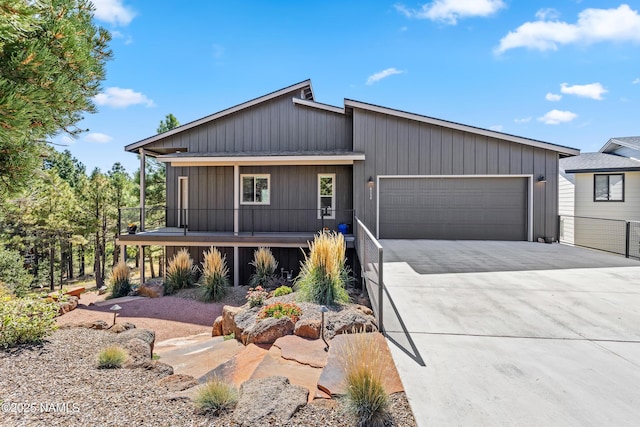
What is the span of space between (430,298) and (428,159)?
21.9 feet

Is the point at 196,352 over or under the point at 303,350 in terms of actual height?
under

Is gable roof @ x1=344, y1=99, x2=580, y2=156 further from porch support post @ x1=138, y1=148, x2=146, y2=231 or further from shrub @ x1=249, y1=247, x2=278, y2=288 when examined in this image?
porch support post @ x1=138, y1=148, x2=146, y2=231

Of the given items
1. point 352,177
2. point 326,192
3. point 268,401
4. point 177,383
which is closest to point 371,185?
point 352,177

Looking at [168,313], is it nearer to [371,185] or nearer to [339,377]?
[339,377]

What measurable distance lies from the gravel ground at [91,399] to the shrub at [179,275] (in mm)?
6017

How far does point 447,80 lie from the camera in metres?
18.0

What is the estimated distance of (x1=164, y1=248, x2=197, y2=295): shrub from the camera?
9.67 m

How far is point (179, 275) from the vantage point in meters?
9.85

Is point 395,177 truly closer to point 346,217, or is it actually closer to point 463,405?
point 346,217

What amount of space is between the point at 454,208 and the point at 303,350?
8.18 metres

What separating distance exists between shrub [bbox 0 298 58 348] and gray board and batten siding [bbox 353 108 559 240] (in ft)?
26.1

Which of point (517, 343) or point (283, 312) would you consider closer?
point (517, 343)

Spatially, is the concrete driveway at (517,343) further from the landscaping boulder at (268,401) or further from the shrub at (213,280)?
the shrub at (213,280)

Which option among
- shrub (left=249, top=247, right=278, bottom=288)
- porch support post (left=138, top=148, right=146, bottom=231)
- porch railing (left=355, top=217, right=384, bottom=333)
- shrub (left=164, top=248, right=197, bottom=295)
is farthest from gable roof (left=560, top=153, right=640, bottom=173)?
porch support post (left=138, top=148, right=146, bottom=231)
